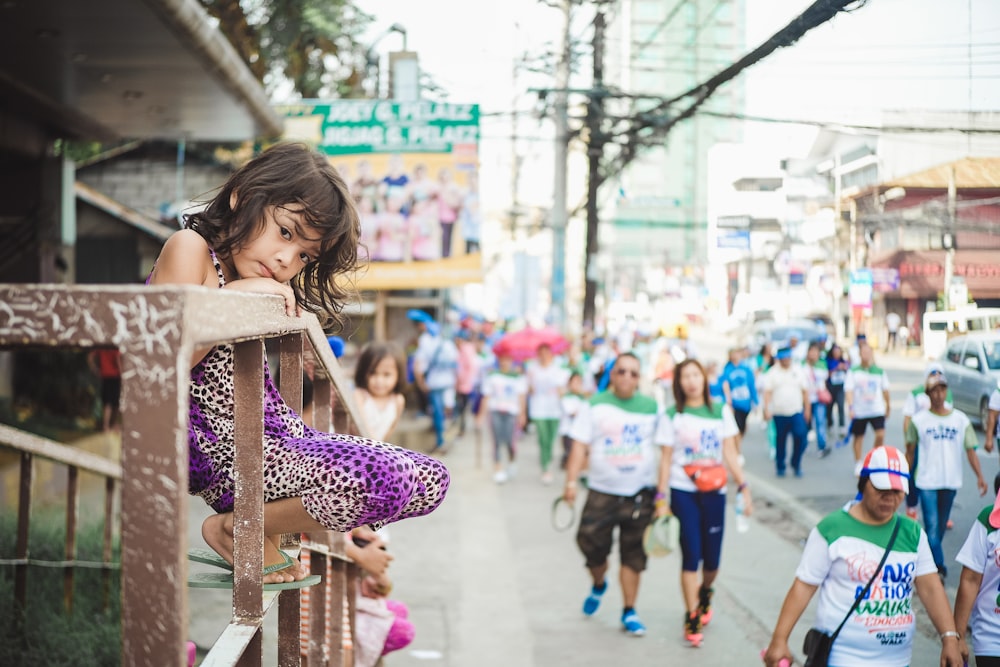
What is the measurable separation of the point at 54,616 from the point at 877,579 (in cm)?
383

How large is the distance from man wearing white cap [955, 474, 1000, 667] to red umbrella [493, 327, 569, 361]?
32.8 feet

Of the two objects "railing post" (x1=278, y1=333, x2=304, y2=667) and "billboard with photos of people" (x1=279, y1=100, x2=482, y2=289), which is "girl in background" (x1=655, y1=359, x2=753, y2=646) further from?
"billboard with photos of people" (x1=279, y1=100, x2=482, y2=289)

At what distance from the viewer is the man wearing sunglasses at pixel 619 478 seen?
7.05 m

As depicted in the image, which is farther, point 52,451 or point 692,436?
point 692,436

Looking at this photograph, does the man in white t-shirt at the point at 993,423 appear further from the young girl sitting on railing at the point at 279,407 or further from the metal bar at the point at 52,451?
the metal bar at the point at 52,451

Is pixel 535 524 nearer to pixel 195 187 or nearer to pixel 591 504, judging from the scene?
pixel 591 504

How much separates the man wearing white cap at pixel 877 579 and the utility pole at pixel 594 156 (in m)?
11.5

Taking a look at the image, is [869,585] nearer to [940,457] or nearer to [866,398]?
[940,457]

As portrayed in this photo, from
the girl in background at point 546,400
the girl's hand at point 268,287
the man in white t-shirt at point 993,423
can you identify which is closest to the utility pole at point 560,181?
the girl in background at point 546,400

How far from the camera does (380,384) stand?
6.28 meters

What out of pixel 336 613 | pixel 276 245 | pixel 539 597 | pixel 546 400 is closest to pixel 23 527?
pixel 336 613

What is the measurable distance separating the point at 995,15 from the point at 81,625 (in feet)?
17.0

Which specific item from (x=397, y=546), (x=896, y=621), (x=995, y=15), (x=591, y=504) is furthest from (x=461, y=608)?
(x=995, y=15)

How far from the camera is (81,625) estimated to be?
205 inches
